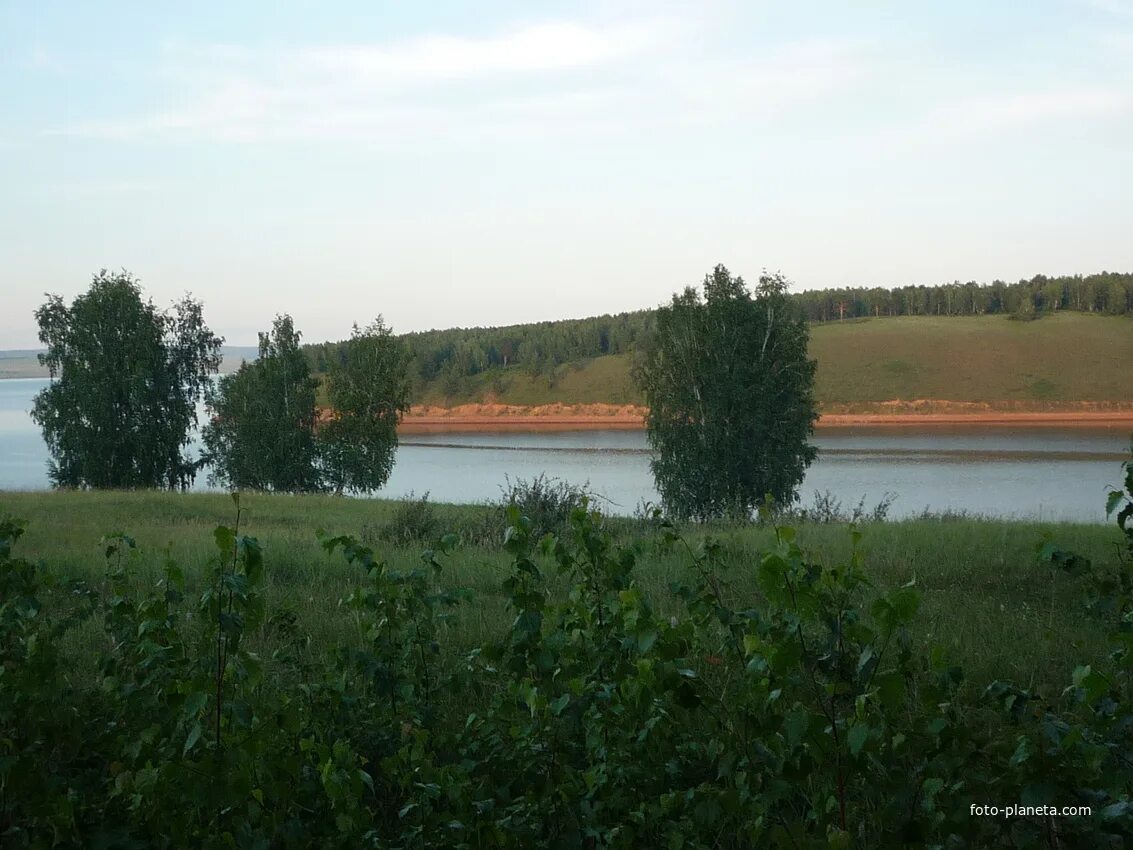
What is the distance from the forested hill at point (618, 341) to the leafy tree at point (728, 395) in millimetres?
44142

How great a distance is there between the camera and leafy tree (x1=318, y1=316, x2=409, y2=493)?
145 feet

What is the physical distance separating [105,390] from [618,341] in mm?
74950

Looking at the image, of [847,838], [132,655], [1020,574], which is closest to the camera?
[847,838]

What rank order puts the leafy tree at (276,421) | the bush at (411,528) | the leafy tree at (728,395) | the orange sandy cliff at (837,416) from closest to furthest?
the bush at (411,528)
the leafy tree at (728,395)
the leafy tree at (276,421)
the orange sandy cliff at (837,416)

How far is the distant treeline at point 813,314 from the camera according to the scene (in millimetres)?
105062

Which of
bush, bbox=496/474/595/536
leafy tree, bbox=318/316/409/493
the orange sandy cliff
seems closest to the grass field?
bush, bbox=496/474/595/536

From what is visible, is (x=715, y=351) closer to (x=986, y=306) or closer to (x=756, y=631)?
(x=756, y=631)

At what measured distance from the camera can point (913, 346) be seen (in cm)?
9600

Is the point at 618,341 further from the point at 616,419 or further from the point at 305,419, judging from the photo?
the point at 305,419

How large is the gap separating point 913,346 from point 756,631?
99.1 meters

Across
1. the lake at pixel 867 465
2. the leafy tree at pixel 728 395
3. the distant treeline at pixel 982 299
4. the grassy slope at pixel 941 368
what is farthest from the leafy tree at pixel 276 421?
the distant treeline at pixel 982 299

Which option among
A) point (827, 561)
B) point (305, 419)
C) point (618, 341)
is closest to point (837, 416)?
point (618, 341)

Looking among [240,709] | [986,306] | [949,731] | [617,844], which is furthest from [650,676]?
[986,306]

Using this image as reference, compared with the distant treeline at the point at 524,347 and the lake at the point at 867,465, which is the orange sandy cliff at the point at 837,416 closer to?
the lake at the point at 867,465
